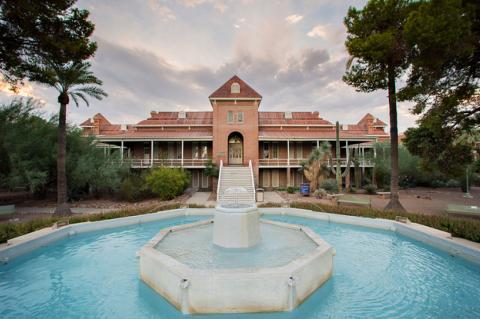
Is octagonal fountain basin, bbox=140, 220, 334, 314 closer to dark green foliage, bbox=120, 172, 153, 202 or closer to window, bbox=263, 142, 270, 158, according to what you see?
dark green foliage, bbox=120, 172, 153, 202

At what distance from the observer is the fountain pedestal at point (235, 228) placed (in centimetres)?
682

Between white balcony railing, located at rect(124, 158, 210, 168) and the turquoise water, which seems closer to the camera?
the turquoise water

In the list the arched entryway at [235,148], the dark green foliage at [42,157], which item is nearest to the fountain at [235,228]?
the dark green foliage at [42,157]

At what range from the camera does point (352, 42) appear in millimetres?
12445

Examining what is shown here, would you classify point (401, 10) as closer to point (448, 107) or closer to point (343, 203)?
point (448, 107)

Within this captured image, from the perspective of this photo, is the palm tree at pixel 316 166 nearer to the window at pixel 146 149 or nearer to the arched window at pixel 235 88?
the arched window at pixel 235 88

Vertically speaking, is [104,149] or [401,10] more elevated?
[401,10]

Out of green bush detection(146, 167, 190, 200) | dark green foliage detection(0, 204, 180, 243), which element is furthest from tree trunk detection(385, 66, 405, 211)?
green bush detection(146, 167, 190, 200)

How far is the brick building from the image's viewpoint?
76.9ft

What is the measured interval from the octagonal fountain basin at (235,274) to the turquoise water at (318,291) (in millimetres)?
235

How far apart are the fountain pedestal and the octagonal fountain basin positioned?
0.19 meters

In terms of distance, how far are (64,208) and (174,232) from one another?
958 cm

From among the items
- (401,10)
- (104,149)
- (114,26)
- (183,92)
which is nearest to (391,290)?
(401,10)

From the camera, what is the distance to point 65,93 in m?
13.8
